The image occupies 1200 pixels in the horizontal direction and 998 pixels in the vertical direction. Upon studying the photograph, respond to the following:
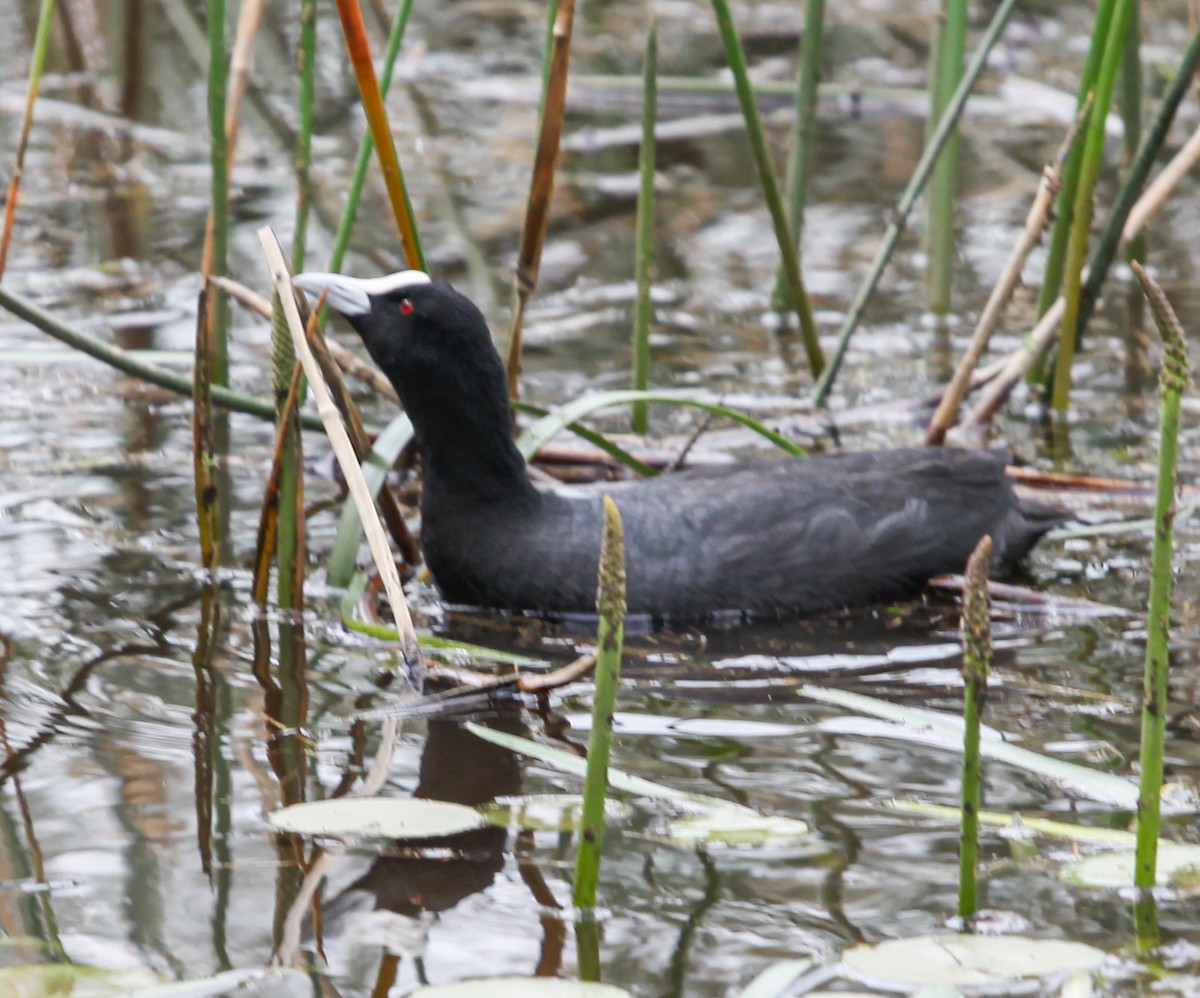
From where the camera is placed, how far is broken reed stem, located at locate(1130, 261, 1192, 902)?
2.08m

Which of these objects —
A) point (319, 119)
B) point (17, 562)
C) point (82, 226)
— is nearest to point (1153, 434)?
point (17, 562)

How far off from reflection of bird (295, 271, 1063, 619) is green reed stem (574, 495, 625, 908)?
1764 mm

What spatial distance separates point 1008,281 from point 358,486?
7.13 ft

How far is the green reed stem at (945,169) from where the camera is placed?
5289 mm

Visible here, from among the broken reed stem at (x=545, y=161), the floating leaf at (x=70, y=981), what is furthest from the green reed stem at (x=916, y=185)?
the floating leaf at (x=70, y=981)

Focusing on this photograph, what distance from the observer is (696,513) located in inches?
171

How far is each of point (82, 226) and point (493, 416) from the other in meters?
3.65

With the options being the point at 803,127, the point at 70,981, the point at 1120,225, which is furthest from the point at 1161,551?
the point at 803,127

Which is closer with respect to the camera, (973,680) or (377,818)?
(973,680)

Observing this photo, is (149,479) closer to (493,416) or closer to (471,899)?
(493,416)

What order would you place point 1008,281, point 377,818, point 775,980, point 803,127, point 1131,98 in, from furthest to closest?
point 1131,98, point 803,127, point 1008,281, point 377,818, point 775,980

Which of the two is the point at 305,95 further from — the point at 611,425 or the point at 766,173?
the point at 611,425

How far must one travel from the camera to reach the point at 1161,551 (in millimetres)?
2230

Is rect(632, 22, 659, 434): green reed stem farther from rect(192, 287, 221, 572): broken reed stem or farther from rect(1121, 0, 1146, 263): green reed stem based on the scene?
rect(1121, 0, 1146, 263): green reed stem
